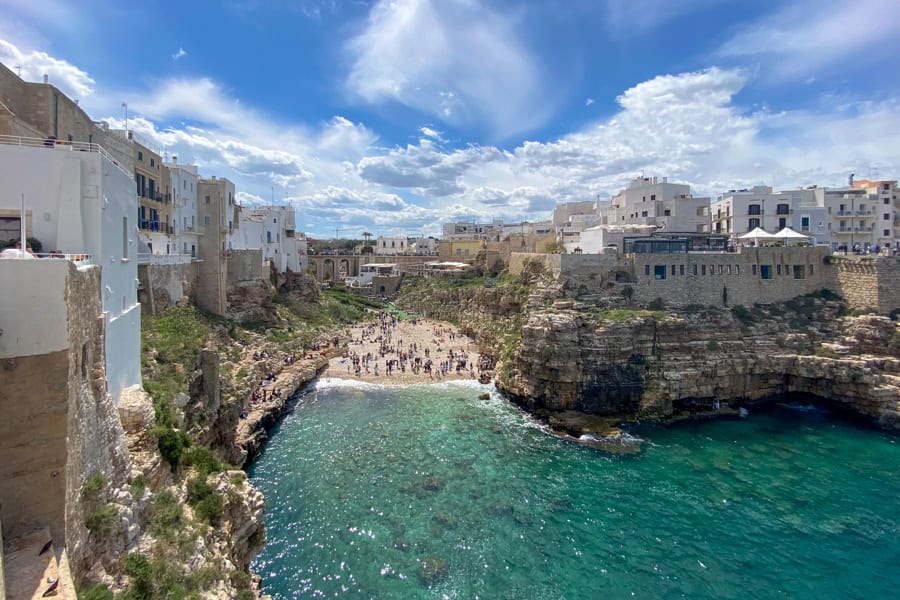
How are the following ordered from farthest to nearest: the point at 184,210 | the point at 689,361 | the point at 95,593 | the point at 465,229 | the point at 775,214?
the point at 465,229 → the point at 775,214 → the point at 184,210 → the point at 689,361 → the point at 95,593

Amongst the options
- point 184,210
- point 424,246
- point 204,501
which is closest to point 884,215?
point 204,501

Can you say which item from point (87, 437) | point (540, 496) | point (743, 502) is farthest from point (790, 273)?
point (87, 437)

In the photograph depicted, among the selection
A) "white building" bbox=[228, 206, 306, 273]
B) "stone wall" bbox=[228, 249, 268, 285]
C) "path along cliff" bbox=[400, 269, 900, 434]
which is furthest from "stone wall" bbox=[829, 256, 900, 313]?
"white building" bbox=[228, 206, 306, 273]

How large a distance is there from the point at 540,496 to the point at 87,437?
16997mm

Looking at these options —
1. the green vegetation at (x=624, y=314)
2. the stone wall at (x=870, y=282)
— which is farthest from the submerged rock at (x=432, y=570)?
the stone wall at (x=870, y=282)

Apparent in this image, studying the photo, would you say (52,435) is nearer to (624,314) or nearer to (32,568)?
(32,568)

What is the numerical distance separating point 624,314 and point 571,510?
1569 cm

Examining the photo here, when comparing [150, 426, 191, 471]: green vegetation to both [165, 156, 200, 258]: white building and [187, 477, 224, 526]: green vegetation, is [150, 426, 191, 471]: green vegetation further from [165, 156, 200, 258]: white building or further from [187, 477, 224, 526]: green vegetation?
[165, 156, 200, 258]: white building

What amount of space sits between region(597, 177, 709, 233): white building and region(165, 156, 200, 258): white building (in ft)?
132

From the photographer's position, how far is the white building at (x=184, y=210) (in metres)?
32.1

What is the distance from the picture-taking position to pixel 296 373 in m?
33.3

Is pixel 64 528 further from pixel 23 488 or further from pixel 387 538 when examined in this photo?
pixel 387 538

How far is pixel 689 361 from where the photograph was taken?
30.2 meters

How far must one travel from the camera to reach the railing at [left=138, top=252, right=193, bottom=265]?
23953mm
